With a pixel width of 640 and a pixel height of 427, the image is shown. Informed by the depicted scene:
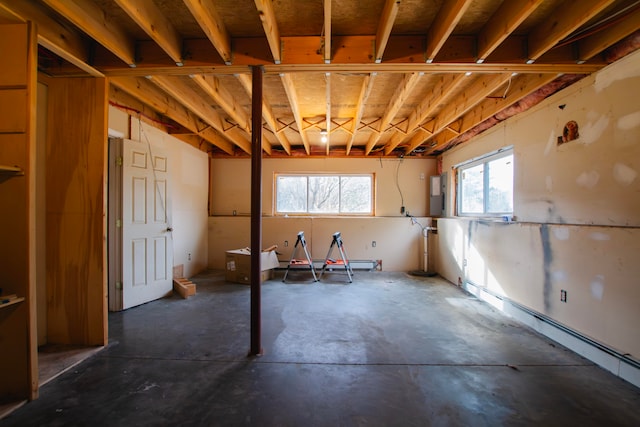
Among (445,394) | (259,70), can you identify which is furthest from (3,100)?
(445,394)

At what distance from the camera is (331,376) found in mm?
1913

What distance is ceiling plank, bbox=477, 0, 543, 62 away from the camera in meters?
1.62

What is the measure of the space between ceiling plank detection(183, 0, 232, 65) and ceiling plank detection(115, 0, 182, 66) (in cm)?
36

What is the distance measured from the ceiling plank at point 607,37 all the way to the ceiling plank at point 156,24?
10.8 feet

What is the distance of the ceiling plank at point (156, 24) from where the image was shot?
1636mm

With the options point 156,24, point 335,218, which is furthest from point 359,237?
point 156,24

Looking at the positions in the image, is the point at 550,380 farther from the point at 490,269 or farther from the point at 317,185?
the point at 317,185

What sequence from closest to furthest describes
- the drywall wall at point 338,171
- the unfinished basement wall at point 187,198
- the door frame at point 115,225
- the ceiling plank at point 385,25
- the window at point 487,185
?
the ceiling plank at point 385,25 < the door frame at point 115,225 < the window at point 487,185 < the unfinished basement wall at point 187,198 < the drywall wall at point 338,171

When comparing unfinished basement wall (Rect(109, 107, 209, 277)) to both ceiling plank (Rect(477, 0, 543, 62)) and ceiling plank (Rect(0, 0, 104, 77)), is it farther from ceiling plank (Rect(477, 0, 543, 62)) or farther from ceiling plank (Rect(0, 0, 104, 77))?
ceiling plank (Rect(477, 0, 543, 62))

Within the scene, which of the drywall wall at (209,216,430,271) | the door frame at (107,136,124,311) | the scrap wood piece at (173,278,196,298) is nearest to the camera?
the door frame at (107,136,124,311)

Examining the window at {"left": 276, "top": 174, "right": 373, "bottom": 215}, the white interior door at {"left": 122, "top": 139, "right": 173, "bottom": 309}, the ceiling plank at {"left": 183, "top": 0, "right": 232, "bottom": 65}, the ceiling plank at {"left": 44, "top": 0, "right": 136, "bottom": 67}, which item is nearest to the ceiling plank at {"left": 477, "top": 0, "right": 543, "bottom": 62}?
the ceiling plank at {"left": 183, "top": 0, "right": 232, "bottom": 65}

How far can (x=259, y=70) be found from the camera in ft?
7.27

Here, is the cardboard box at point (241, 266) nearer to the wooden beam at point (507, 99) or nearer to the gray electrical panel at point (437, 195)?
the gray electrical panel at point (437, 195)

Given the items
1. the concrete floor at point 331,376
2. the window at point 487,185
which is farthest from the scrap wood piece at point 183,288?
the window at point 487,185
